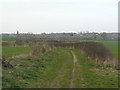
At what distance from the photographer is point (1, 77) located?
34.4 ft

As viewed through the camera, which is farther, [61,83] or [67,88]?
[61,83]

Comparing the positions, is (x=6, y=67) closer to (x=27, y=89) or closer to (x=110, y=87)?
(x=27, y=89)

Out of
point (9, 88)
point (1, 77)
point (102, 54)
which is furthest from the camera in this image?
point (102, 54)

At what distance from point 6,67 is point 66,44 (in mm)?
49083

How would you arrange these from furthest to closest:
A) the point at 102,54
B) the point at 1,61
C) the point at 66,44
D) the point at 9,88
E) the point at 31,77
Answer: the point at 66,44 → the point at 102,54 → the point at 1,61 → the point at 31,77 → the point at 9,88

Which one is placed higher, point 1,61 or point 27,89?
point 1,61

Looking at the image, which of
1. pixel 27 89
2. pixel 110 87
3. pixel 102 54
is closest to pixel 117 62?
pixel 102 54

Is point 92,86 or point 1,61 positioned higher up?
point 1,61

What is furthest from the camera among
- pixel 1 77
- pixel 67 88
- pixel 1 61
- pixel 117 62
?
pixel 117 62

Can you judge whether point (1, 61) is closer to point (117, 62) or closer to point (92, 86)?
point (92, 86)

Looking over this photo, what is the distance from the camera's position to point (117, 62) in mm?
19016

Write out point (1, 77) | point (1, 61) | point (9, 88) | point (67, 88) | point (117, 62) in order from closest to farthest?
point (9, 88), point (67, 88), point (1, 77), point (1, 61), point (117, 62)

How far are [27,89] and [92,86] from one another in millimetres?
3593

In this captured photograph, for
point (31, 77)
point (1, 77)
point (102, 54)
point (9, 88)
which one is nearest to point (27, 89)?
point (9, 88)
